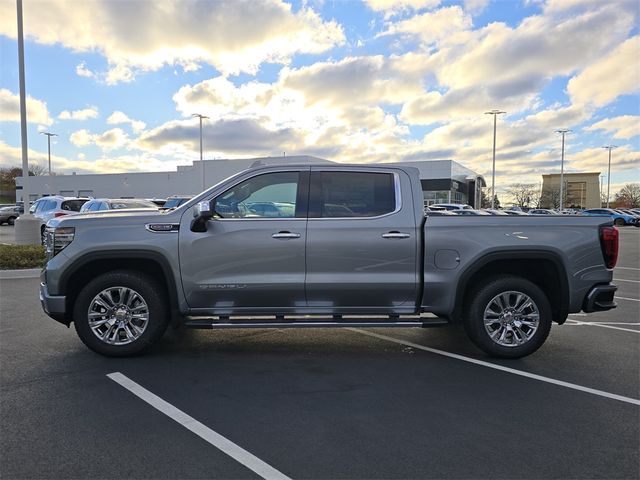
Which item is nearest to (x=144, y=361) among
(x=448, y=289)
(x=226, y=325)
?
(x=226, y=325)

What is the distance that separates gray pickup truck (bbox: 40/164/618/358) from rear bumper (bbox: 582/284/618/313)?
15 mm

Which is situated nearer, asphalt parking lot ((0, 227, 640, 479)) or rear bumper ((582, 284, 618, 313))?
asphalt parking lot ((0, 227, 640, 479))

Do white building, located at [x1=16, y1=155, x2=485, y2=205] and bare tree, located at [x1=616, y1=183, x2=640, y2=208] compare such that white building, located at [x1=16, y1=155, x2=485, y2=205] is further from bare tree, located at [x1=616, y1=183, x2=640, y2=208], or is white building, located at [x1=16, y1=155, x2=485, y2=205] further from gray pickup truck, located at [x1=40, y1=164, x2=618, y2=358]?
gray pickup truck, located at [x1=40, y1=164, x2=618, y2=358]

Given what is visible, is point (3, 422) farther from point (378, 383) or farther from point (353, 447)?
point (378, 383)

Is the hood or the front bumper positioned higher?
the hood

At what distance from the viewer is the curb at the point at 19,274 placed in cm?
1073

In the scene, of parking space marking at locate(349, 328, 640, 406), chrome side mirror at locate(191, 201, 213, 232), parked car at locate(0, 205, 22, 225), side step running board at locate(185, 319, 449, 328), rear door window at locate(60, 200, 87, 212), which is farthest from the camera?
parked car at locate(0, 205, 22, 225)

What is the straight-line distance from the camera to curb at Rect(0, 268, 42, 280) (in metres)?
10.7

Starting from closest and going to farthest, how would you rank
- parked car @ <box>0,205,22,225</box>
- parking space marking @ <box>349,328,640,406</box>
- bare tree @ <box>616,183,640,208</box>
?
parking space marking @ <box>349,328,640,406</box> < parked car @ <box>0,205,22,225</box> < bare tree @ <box>616,183,640,208</box>

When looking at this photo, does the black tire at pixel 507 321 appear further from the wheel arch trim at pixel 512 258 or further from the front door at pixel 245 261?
the front door at pixel 245 261

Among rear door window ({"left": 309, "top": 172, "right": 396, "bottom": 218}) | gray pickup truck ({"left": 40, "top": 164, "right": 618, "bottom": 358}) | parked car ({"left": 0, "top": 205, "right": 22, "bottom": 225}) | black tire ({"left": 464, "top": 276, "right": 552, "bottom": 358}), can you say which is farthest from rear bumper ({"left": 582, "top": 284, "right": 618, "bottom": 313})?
parked car ({"left": 0, "top": 205, "right": 22, "bottom": 225})

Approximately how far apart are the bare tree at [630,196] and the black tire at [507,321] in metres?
116

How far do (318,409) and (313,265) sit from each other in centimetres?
159

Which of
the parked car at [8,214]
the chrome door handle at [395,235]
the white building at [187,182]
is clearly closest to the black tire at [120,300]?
the chrome door handle at [395,235]
